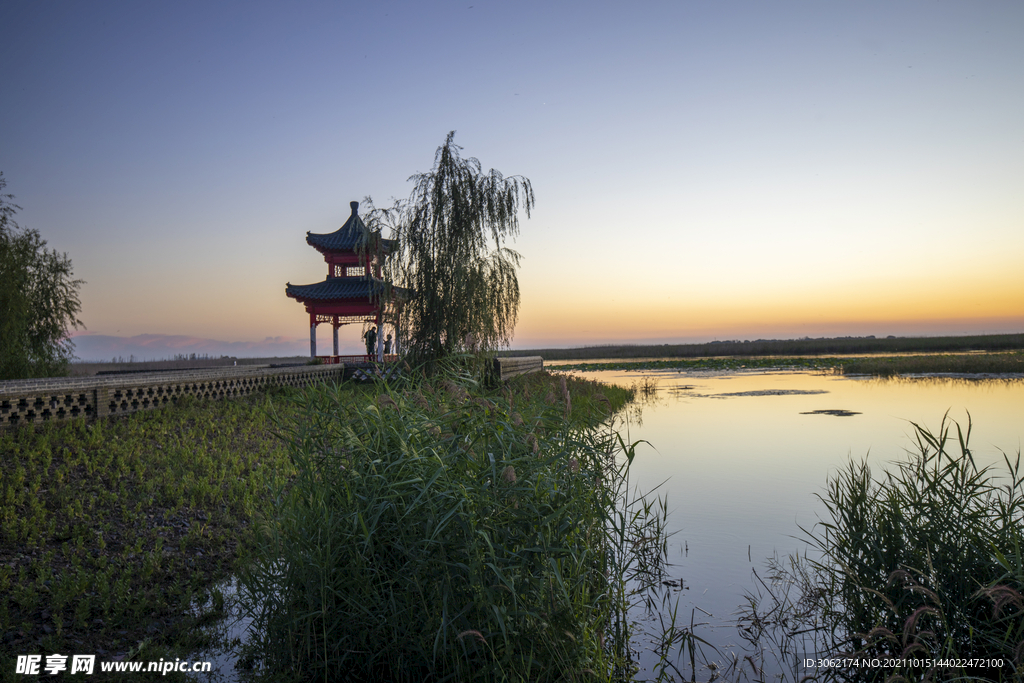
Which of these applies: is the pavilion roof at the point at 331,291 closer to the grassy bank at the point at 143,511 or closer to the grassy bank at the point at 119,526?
the grassy bank at the point at 119,526

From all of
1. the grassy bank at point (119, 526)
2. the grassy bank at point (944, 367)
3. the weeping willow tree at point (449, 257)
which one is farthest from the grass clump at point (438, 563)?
the grassy bank at point (944, 367)

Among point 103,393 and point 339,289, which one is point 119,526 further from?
point 339,289

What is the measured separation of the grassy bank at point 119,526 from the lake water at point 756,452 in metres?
3.84

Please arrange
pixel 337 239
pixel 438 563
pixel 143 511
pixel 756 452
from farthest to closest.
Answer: pixel 337 239
pixel 756 452
pixel 143 511
pixel 438 563

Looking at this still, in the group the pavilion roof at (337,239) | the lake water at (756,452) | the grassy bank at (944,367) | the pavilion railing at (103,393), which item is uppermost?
the pavilion roof at (337,239)

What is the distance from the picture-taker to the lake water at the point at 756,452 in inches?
218

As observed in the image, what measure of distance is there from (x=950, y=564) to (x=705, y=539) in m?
3.46

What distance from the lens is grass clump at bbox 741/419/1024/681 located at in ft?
10.1

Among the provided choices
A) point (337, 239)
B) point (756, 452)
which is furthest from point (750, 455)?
point (337, 239)

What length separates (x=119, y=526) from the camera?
555 centimetres

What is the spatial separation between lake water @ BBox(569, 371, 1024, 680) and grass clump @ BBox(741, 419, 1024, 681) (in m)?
0.62

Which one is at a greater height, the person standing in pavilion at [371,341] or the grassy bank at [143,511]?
the person standing in pavilion at [371,341]

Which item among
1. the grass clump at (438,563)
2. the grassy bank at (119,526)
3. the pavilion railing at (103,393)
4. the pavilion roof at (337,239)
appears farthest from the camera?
the pavilion roof at (337,239)

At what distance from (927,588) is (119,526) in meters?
6.84
